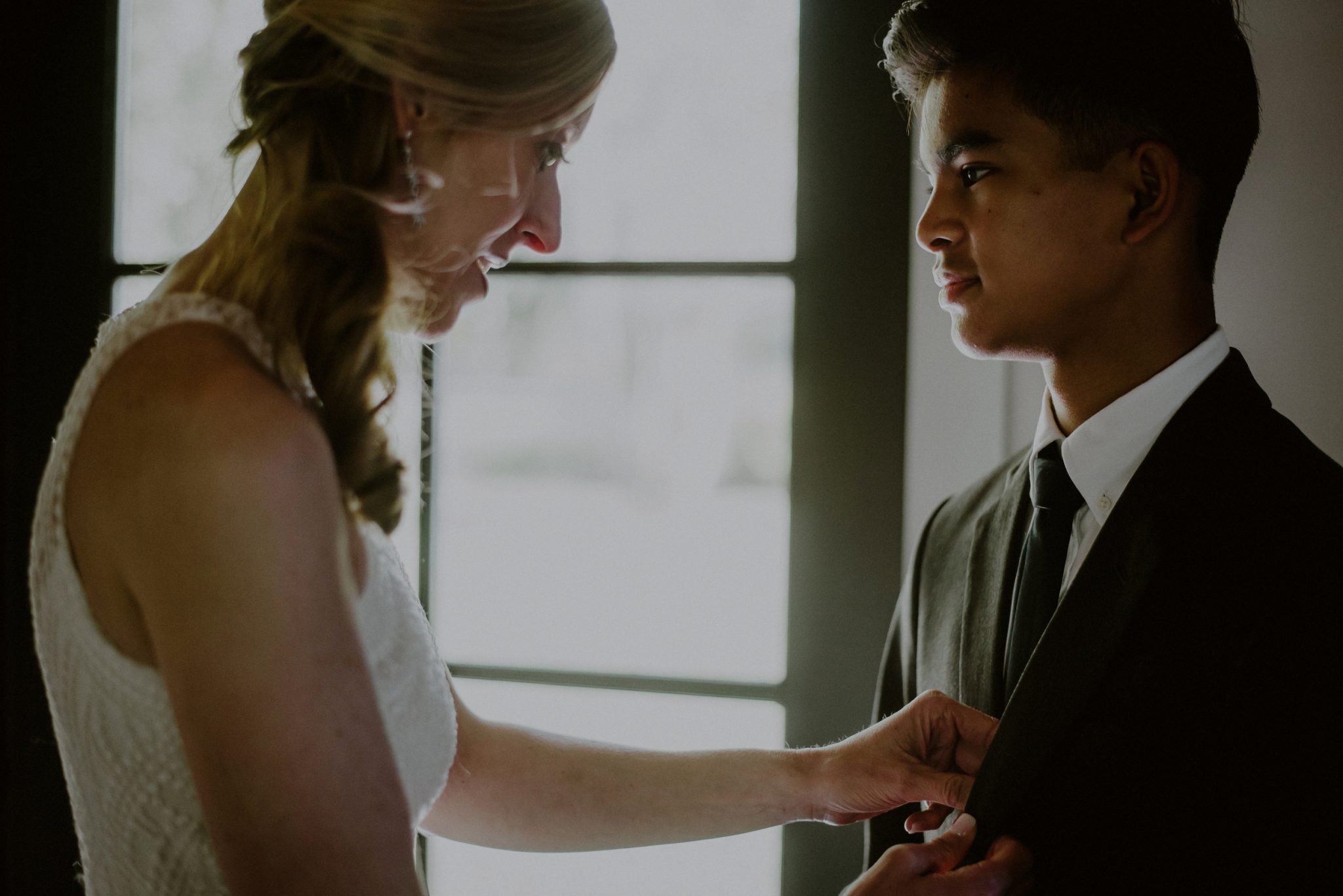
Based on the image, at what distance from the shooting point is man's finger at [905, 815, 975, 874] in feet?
2.69

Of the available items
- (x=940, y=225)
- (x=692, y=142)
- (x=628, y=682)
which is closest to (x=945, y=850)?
(x=940, y=225)

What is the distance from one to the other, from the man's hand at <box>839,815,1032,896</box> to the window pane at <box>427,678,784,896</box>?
1.94 feet

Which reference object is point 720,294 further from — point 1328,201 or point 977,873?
point 977,873

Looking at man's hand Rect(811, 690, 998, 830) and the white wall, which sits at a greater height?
the white wall

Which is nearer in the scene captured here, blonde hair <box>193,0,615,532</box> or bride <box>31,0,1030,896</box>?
bride <box>31,0,1030,896</box>

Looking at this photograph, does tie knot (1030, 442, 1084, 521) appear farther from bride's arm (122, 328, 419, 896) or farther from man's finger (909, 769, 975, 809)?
bride's arm (122, 328, 419, 896)

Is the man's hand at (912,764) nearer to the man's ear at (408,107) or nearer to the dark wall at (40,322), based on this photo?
the man's ear at (408,107)

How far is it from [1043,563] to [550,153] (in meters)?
0.63

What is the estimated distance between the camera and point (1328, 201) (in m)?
1.07

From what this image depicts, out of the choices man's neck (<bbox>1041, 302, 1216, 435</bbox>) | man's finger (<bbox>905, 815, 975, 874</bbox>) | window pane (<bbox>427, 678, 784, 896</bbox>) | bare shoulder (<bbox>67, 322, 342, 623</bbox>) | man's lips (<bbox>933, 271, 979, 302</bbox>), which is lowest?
window pane (<bbox>427, 678, 784, 896</bbox>)

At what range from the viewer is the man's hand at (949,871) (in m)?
0.79

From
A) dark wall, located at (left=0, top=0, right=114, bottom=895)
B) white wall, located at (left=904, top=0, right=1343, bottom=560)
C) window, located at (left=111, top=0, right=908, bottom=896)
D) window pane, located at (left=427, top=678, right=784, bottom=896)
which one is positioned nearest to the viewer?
white wall, located at (left=904, top=0, right=1343, bottom=560)

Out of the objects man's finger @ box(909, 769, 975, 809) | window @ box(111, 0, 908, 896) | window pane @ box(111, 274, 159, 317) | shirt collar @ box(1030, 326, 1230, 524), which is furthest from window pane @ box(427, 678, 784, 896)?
window pane @ box(111, 274, 159, 317)

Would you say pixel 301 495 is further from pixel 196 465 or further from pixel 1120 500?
pixel 1120 500
